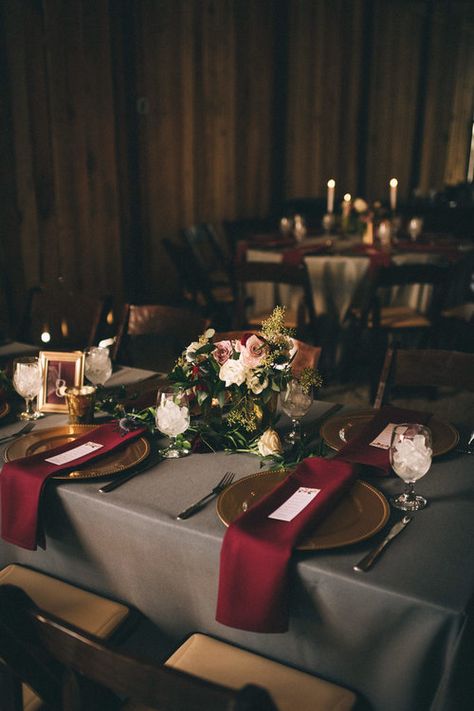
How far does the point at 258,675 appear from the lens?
1294mm

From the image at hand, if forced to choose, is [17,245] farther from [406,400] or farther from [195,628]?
[195,628]

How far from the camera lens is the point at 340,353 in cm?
433

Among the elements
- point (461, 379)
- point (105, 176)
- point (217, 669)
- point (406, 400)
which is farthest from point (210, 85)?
point (217, 669)

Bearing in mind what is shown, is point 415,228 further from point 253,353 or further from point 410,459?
point 410,459

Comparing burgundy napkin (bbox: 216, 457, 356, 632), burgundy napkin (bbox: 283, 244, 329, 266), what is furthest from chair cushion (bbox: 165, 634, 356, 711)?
burgundy napkin (bbox: 283, 244, 329, 266)

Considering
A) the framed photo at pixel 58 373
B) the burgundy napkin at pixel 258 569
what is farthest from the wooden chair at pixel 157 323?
the burgundy napkin at pixel 258 569

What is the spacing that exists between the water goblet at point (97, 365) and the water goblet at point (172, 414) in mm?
469

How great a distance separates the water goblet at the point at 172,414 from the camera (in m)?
1.67

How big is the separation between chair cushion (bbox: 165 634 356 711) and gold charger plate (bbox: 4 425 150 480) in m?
0.43

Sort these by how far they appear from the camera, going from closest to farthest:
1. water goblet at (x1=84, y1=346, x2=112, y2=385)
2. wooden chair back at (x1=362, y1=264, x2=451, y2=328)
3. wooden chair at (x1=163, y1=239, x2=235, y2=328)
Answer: water goblet at (x1=84, y1=346, x2=112, y2=385)
wooden chair back at (x1=362, y1=264, x2=451, y2=328)
wooden chair at (x1=163, y1=239, x2=235, y2=328)

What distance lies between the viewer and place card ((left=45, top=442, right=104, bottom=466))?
1.62 metres

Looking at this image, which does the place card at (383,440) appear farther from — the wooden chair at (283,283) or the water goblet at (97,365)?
the wooden chair at (283,283)

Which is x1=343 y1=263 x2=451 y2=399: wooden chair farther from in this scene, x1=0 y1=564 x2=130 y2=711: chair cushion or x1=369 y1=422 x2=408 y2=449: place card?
x1=0 y1=564 x2=130 y2=711: chair cushion

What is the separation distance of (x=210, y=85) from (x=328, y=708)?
226 inches
